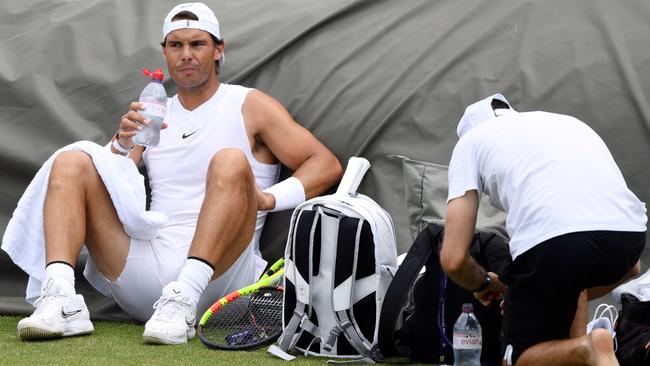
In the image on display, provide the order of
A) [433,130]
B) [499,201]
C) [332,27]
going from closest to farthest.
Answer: [499,201]
[433,130]
[332,27]

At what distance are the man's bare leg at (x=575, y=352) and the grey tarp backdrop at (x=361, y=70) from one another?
1.52m

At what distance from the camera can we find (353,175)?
197 inches

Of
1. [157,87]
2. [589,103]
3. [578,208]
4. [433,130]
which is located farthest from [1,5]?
[578,208]

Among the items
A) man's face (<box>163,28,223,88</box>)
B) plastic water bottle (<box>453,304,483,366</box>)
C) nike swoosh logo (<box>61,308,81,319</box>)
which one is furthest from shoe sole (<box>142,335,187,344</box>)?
man's face (<box>163,28,223,88</box>)

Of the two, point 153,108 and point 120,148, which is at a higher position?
point 153,108

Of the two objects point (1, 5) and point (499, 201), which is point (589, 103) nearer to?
point (499, 201)

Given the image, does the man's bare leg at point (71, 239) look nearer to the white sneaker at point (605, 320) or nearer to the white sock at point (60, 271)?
the white sock at point (60, 271)

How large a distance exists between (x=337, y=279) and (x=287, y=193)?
2.80ft

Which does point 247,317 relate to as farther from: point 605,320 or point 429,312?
point 605,320

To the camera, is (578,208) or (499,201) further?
(499,201)

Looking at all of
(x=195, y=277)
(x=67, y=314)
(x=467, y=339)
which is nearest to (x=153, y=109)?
(x=195, y=277)

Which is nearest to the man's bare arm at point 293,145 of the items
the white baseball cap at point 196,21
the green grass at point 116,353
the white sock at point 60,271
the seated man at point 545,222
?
the white baseball cap at point 196,21

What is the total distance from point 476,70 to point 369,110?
495 millimetres

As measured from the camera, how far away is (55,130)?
5.74 m
